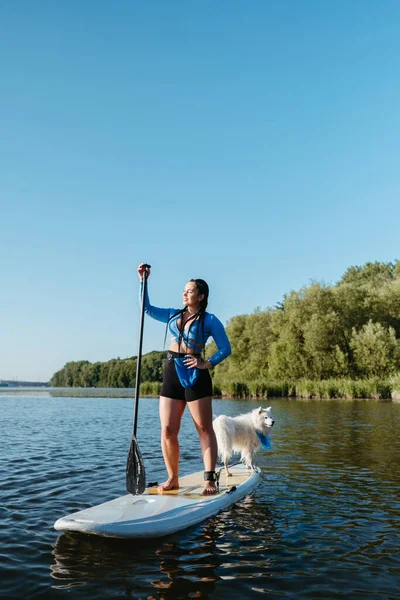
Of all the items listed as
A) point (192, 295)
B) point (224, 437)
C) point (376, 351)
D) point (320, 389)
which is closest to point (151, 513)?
point (192, 295)

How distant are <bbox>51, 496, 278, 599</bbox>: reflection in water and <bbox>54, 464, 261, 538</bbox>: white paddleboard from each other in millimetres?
135

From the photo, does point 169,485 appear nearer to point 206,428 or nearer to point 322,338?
point 206,428

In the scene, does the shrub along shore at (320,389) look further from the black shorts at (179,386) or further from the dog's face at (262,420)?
the black shorts at (179,386)

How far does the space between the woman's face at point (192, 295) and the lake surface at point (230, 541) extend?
2581 mm

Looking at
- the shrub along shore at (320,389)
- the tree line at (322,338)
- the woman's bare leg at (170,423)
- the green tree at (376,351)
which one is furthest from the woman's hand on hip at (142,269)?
the green tree at (376,351)

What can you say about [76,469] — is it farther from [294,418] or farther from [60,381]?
[60,381]

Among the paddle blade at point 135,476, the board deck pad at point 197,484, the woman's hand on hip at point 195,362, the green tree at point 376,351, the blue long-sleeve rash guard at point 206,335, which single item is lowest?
the board deck pad at point 197,484

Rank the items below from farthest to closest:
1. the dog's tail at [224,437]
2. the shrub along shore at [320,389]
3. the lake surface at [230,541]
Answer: the shrub along shore at [320,389] < the dog's tail at [224,437] < the lake surface at [230,541]

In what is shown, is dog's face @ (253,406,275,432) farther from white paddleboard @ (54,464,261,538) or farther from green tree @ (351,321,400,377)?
green tree @ (351,321,400,377)

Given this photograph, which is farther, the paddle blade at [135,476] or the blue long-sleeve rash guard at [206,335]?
the blue long-sleeve rash guard at [206,335]

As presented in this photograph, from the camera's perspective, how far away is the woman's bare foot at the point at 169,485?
243 inches

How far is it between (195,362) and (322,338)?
44.9m

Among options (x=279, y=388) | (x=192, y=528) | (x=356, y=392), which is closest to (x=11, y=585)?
(x=192, y=528)

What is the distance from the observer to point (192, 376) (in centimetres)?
602
